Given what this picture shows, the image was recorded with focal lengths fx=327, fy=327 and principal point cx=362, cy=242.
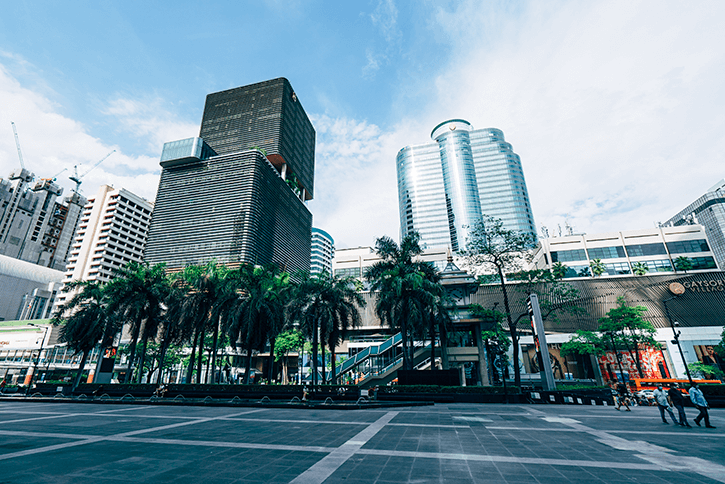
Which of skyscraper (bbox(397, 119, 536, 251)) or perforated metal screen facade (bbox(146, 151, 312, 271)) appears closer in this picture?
perforated metal screen facade (bbox(146, 151, 312, 271))

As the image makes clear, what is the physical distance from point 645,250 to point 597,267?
20.9 m

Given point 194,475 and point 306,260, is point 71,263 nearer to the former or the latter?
point 306,260

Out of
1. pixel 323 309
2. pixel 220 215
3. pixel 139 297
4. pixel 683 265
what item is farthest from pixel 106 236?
pixel 683 265

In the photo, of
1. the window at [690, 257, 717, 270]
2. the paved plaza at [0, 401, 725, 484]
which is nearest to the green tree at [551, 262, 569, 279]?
the window at [690, 257, 717, 270]

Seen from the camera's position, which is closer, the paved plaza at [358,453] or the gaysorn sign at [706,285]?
the paved plaza at [358,453]

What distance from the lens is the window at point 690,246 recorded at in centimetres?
8312

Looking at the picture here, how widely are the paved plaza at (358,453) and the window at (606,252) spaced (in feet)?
287

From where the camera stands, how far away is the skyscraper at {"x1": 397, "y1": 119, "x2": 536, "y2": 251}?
14950 cm

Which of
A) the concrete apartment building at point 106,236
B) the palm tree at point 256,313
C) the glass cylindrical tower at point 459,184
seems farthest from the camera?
the glass cylindrical tower at point 459,184

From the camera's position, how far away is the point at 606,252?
8675 cm

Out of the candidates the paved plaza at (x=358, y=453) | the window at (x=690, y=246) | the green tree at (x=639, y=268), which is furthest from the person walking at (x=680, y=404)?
the window at (x=690, y=246)

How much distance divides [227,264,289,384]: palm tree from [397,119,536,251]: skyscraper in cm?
11732

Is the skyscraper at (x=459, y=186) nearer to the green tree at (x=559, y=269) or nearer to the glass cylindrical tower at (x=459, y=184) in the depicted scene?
the glass cylindrical tower at (x=459, y=184)

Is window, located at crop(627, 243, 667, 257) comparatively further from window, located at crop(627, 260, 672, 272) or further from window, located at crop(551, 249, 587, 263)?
window, located at crop(551, 249, 587, 263)
